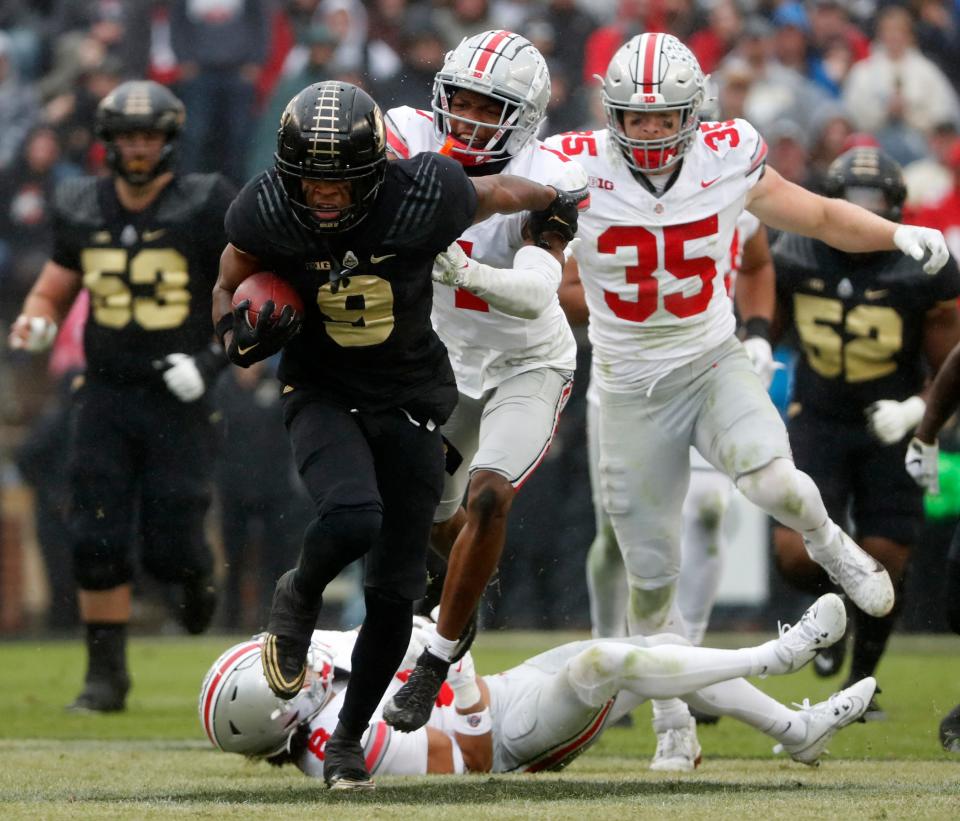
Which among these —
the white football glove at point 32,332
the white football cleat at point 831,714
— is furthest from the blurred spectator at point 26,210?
the white football cleat at point 831,714

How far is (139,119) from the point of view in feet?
24.9

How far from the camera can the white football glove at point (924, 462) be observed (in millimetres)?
6270

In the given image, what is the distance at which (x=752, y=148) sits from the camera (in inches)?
231

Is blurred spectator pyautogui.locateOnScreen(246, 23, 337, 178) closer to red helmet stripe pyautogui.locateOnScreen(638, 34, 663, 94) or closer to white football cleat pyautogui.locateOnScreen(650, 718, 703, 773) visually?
red helmet stripe pyautogui.locateOnScreen(638, 34, 663, 94)

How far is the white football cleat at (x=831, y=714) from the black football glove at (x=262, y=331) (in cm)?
182

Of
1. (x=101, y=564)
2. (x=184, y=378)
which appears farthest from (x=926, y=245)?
(x=101, y=564)

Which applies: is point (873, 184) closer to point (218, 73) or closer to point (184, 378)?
point (184, 378)

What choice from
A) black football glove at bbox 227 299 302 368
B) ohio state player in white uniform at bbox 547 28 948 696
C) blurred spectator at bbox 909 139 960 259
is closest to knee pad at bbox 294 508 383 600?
black football glove at bbox 227 299 302 368

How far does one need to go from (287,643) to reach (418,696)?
45cm

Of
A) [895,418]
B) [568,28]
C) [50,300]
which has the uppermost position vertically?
[568,28]

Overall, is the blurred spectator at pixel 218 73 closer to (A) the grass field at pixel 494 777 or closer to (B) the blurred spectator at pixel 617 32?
(B) the blurred spectator at pixel 617 32

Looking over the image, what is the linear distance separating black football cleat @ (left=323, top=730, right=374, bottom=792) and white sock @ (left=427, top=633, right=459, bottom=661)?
1.07 ft

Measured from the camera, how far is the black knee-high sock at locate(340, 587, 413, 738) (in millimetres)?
4938

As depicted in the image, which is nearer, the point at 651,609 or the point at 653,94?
the point at 653,94
